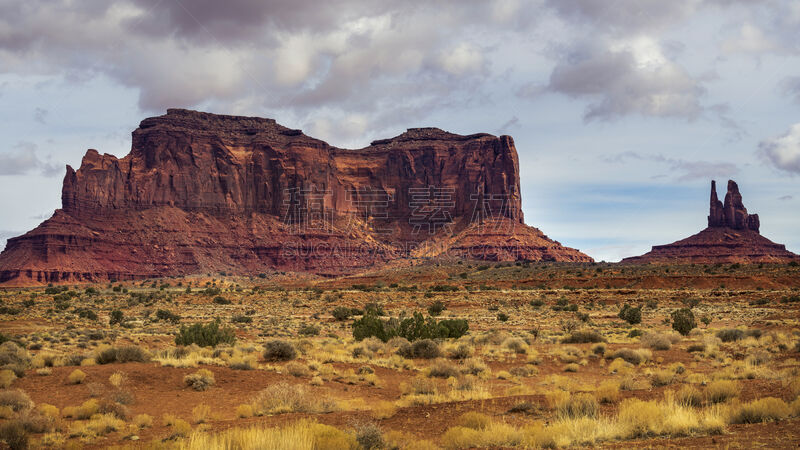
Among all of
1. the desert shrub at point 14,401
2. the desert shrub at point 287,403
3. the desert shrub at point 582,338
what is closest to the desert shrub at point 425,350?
the desert shrub at point 582,338

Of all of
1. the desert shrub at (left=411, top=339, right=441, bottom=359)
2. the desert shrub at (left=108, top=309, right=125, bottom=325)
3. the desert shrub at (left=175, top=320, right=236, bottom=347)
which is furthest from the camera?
the desert shrub at (left=108, top=309, right=125, bottom=325)

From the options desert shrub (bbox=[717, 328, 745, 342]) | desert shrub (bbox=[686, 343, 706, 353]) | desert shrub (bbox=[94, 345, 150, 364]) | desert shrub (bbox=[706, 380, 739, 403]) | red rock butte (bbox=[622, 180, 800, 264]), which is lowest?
desert shrub (bbox=[686, 343, 706, 353])

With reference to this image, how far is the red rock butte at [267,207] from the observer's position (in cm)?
12212

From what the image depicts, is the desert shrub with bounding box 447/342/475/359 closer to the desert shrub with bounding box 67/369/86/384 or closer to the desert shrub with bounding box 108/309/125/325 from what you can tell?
the desert shrub with bounding box 67/369/86/384

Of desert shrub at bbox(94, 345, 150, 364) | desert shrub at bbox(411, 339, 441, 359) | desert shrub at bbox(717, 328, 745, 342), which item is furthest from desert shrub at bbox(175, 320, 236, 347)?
desert shrub at bbox(717, 328, 745, 342)

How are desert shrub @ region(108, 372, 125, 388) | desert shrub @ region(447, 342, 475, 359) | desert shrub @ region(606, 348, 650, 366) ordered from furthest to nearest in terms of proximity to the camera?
desert shrub @ region(447, 342, 475, 359), desert shrub @ region(606, 348, 650, 366), desert shrub @ region(108, 372, 125, 388)

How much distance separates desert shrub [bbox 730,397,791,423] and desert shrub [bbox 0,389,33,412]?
13.2 meters

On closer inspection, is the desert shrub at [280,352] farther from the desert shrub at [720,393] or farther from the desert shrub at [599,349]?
the desert shrub at [720,393]

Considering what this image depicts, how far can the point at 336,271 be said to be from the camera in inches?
5344

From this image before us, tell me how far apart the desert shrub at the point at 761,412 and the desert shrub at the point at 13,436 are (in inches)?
440

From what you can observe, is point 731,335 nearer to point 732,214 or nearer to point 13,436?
point 13,436

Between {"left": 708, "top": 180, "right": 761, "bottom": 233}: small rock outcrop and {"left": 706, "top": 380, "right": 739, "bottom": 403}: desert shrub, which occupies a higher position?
{"left": 708, "top": 180, "right": 761, "bottom": 233}: small rock outcrop

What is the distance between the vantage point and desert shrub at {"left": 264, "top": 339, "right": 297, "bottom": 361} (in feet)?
68.1

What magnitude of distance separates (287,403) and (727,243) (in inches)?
5321
